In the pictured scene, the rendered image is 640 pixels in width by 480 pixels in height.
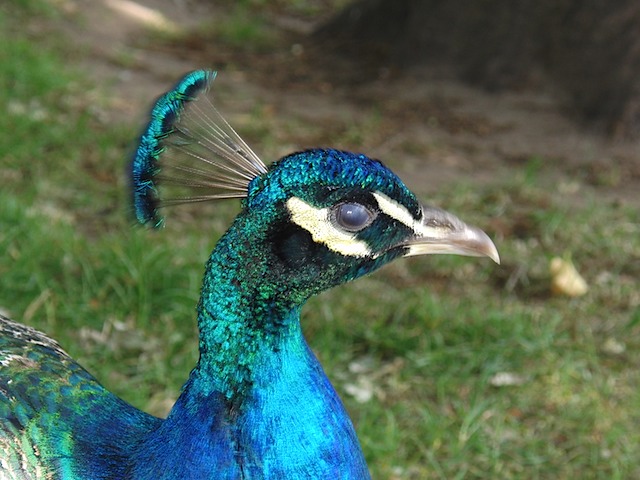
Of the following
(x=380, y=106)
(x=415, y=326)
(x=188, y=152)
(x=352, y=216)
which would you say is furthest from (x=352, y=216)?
(x=380, y=106)

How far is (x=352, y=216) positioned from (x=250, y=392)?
12.3 inches

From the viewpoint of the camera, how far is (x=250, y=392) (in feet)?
4.40

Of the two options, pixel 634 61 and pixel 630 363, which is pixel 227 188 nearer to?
pixel 630 363

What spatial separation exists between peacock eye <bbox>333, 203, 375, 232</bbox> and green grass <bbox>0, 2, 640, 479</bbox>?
1263 mm

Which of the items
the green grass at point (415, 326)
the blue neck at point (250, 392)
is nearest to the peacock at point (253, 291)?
the blue neck at point (250, 392)

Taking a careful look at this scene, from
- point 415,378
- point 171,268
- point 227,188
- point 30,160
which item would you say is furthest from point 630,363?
point 30,160

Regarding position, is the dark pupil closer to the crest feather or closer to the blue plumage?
the crest feather

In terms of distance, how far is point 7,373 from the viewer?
59.9 inches

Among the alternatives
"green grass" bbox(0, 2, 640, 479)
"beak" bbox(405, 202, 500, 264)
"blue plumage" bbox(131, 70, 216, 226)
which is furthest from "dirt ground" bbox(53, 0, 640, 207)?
"blue plumage" bbox(131, 70, 216, 226)

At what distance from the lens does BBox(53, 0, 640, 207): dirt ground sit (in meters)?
4.65

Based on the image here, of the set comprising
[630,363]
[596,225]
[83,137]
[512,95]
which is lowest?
[630,363]

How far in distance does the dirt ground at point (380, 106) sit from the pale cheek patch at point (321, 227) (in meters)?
3.10

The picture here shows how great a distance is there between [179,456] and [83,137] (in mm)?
3092

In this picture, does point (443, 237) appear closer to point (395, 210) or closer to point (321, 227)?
point (395, 210)
